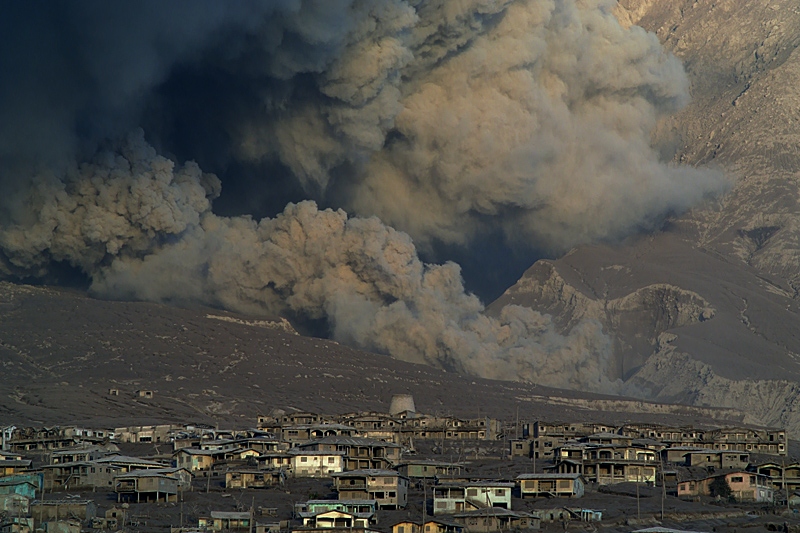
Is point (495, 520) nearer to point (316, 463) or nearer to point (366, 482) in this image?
point (366, 482)

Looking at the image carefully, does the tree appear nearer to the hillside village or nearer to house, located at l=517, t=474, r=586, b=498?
the hillside village

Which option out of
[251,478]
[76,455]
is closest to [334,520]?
[251,478]

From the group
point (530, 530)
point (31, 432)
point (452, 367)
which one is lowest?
point (530, 530)

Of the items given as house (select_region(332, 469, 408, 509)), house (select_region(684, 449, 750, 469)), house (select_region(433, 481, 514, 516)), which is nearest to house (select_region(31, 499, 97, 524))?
house (select_region(332, 469, 408, 509))

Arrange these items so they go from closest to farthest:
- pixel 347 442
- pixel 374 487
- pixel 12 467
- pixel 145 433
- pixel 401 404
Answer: pixel 374 487 → pixel 12 467 → pixel 347 442 → pixel 145 433 → pixel 401 404

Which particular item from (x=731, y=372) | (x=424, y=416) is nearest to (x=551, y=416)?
(x=424, y=416)

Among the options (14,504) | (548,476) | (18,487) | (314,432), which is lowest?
(14,504)

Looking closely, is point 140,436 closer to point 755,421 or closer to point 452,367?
point 452,367

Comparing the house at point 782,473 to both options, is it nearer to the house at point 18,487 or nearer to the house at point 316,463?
the house at point 316,463
